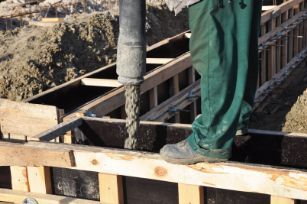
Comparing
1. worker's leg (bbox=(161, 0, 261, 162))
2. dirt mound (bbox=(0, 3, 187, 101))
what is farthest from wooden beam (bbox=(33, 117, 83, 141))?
dirt mound (bbox=(0, 3, 187, 101))

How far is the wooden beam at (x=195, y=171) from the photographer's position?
286 centimetres

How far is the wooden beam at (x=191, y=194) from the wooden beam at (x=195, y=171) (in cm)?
6

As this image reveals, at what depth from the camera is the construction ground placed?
3141mm

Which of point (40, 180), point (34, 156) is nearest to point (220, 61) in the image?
point (34, 156)

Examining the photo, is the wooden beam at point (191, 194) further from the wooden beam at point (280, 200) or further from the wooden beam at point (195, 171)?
the wooden beam at point (280, 200)

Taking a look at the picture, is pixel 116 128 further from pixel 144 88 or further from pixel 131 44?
pixel 144 88

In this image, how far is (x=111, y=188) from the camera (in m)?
3.41

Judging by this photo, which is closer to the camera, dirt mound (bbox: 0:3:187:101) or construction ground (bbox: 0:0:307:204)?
construction ground (bbox: 0:0:307:204)

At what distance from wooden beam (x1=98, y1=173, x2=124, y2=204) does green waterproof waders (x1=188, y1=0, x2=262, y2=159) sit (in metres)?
0.67

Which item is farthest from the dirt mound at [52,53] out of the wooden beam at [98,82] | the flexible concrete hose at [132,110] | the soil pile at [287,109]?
the flexible concrete hose at [132,110]

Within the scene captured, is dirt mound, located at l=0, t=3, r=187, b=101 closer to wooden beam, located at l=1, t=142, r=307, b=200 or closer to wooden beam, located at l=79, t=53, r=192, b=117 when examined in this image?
wooden beam, located at l=79, t=53, r=192, b=117

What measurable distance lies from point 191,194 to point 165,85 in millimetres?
4227

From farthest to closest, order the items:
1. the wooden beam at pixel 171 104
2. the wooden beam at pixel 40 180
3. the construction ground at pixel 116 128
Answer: the wooden beam at pixel 171 104 < the wooden beam at pixel 40 180 < the construction ground at pixel 116 128

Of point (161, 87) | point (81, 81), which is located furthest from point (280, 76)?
point (81, 81)
